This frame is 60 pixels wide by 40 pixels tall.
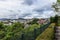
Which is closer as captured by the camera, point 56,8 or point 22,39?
point 22,39

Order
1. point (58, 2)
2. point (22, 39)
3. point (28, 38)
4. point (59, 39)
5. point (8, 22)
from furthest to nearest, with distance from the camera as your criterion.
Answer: point (8, 22), point (58, 2), point (59, 39), point (28, 38), point (22, 39)

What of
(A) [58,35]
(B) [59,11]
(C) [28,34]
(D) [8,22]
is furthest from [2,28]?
(C) [28,34]

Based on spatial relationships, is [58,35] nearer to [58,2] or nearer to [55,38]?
[55,38]

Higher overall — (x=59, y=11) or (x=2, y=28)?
(x=59, y=11)

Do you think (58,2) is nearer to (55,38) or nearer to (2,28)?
(55,38)

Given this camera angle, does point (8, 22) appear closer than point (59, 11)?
No

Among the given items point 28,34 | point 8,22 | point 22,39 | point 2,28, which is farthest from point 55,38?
point 8,22

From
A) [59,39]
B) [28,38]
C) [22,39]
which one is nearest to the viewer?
[22,39]

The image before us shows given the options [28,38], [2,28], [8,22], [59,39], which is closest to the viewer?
[28,38]

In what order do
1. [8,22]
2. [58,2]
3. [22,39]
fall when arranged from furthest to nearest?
[8,22] < [58,2] < [22,39]
